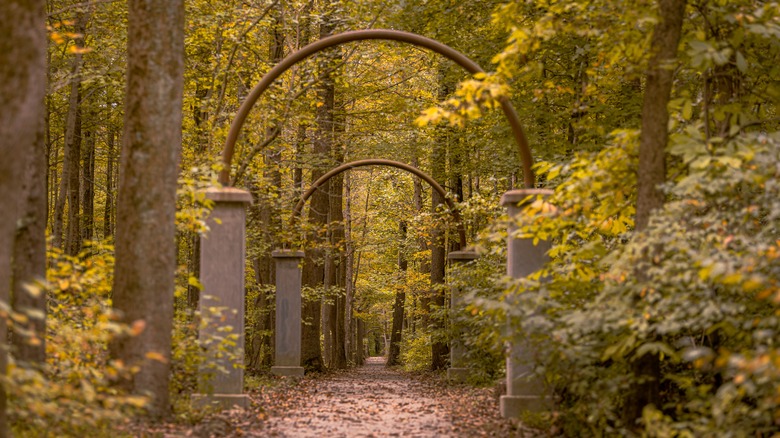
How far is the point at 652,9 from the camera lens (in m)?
7.19

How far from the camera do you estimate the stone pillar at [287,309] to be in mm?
15250

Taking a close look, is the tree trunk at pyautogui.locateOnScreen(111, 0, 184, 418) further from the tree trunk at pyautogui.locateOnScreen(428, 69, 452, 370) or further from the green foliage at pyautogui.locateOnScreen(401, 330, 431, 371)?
the green foliage at pyautogui.locateOnScreen(401, 330, 431, 371)

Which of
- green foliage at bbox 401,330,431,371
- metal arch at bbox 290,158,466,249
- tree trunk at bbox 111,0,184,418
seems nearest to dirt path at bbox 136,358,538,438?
tree trunk at bbox 111,0,184,418

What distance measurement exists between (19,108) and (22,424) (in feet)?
9.97

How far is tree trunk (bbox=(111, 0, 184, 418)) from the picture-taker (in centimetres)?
727

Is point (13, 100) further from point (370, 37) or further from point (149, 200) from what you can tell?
point (370, 37)

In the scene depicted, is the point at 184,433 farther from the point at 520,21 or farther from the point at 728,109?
the point at 520,21

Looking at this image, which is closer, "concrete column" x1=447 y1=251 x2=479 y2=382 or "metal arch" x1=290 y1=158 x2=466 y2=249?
"metal arch" x1=290 y1=158 x2=466 y2=249

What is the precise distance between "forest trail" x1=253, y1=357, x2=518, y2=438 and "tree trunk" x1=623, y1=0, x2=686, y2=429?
4.87 feet

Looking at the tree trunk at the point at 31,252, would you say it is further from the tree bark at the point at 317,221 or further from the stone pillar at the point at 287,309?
the tree bark at the point at 317,221

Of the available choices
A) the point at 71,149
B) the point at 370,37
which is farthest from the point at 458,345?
the point at 71,149

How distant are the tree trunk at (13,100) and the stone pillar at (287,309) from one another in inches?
420

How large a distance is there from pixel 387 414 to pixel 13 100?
7.42m

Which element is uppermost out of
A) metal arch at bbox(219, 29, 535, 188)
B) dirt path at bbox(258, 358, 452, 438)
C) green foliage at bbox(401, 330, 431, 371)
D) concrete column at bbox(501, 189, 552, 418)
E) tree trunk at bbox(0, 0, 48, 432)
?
metal arch at bbox(219, 29, 535, 188)
